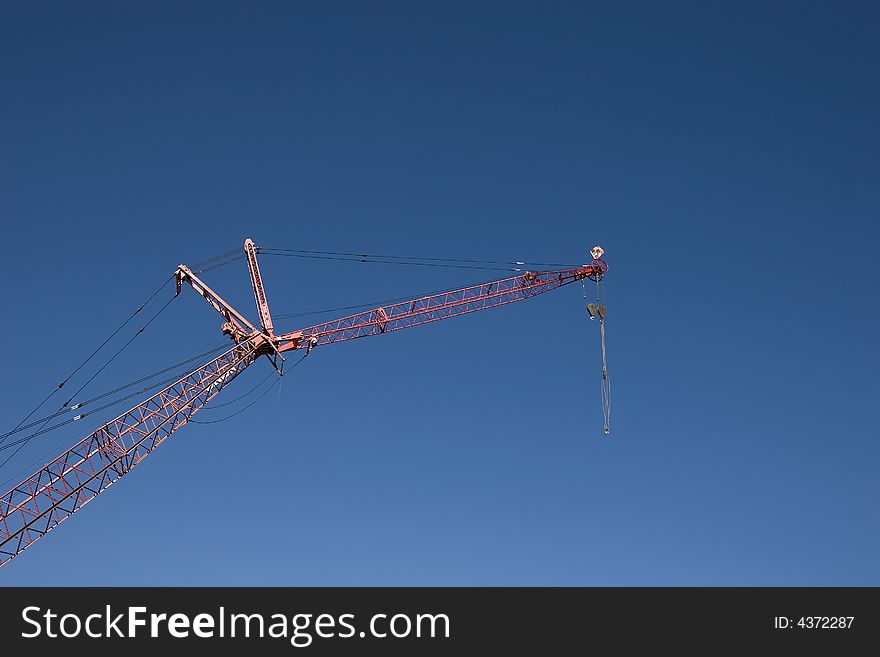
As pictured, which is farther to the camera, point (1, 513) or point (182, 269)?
point (182, 269)

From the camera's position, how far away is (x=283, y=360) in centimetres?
13112

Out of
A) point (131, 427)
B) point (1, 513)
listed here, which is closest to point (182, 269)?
point (131, 427)

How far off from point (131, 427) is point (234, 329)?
13.7 metres

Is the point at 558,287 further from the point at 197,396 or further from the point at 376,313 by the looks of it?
the point at 197,396

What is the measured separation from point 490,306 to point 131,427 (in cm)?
4054

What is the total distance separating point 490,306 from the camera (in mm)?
142875
